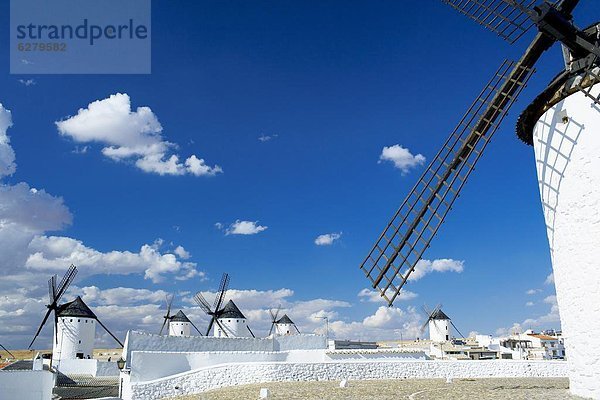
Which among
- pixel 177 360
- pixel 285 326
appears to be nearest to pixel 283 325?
pixel 285 326

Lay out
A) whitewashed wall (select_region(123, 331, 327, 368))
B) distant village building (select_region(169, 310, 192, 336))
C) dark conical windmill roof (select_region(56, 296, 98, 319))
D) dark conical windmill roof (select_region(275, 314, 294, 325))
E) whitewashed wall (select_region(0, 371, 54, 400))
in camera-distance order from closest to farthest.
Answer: whitewashed wall (select_region(0, 371, 54, 400)), whitewashed wall (select_region(123, 331, 327, 368)), dark conical windmill roof (select_region(56, 296, 98, 319)), distant village building (select_region(169, 310, 192, 336)), dark conical windmill roof (select_region(275, 314, 294, 325))

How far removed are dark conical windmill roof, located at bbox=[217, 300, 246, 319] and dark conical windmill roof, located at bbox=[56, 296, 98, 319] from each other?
36.7 ft

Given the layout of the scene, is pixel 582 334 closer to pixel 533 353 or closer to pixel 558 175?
pixel 558 175

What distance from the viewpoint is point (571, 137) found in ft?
38.4

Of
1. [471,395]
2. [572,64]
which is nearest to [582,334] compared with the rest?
[471,395]

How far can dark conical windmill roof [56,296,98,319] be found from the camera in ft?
128

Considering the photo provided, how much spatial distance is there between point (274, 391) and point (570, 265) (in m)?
9.00

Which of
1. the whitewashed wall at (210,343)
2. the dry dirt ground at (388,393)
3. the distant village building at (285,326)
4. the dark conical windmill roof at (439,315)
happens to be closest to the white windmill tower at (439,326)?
the dark conical windmill roof at (439,315)

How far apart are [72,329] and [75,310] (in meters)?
1.47

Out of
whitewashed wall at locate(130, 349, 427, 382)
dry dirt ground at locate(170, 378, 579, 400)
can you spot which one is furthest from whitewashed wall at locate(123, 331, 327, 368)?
dry dirt ground at locate(170, 378, 579, 400)

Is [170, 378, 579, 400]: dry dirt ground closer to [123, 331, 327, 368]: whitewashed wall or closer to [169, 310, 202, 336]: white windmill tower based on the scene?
[123, 331, 327, 368]: whitewashed wall

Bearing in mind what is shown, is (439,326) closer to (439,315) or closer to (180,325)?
(439,315)

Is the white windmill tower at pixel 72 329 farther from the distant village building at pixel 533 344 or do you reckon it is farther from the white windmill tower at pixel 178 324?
the distant village building at pixel 533 344

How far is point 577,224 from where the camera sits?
37.8ft
